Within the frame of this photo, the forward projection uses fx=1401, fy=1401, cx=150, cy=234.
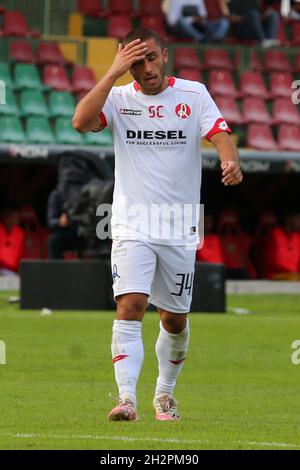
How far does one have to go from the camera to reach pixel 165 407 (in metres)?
8.08

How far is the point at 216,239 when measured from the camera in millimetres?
22703

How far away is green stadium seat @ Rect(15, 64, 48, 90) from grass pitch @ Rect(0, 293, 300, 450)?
22.9 feet

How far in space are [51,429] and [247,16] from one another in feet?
68.3

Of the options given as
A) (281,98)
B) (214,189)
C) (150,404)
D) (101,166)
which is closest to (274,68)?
(281,98)

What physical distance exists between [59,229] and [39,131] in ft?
14.7

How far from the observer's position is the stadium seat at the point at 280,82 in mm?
26312

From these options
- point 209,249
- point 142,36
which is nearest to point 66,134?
point 209,249

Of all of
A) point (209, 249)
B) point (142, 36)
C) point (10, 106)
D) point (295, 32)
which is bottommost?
point (209, 249)

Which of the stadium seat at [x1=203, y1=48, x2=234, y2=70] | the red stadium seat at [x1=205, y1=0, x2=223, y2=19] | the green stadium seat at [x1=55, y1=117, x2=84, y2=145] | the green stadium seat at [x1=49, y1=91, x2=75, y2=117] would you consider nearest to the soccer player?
the green stadium seat at [x1=55, y1=117, x2=84, y2=145]

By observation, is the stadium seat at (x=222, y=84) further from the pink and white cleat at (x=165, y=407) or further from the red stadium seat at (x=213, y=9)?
the pink and white cleat at (x=165, y=407)

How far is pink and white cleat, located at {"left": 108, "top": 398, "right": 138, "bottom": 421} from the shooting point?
7.59 metres

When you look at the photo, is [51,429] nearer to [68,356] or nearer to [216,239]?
[68,356]

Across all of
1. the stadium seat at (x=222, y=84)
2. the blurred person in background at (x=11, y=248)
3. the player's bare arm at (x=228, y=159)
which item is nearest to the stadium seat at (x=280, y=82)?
the stadium seat at (x=222, y=84)

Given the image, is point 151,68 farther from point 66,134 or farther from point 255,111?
point 255,111
